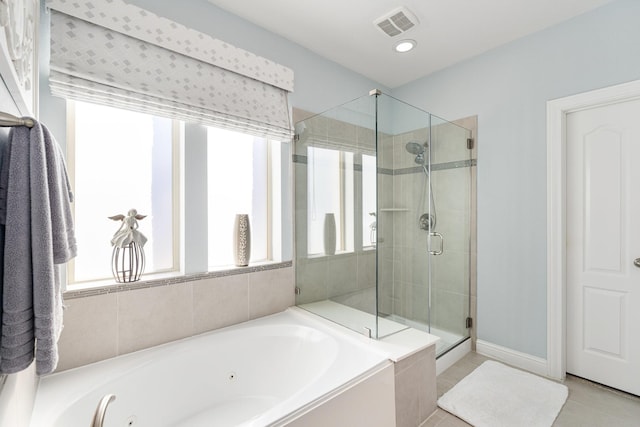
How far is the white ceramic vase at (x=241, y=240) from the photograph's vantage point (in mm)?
2078

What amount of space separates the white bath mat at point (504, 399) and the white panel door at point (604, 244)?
36 centimetres

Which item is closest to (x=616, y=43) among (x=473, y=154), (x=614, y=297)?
(x=473, y=154)

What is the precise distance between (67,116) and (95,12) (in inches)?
21.4

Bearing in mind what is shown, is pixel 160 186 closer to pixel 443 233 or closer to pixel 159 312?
pixel 159 312

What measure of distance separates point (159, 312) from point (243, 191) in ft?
3.24

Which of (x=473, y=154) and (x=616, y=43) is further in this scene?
(x=473, y=154)

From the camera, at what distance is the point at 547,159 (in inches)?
86.8

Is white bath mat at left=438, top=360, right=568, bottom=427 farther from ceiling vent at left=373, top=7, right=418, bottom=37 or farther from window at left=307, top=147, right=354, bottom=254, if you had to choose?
ceiling vent at left=373, top=7, right=418, bottom=37

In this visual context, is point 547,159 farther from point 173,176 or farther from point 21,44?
point 21,44

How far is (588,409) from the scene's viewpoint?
6.05 ft

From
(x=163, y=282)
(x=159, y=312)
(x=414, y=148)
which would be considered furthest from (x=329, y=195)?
(x=159, y=312)

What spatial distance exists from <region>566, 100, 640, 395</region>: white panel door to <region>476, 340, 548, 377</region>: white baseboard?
19cm

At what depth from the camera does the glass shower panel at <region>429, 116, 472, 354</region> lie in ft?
8.18

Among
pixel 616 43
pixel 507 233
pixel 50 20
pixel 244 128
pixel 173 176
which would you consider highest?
pixel 616 43
